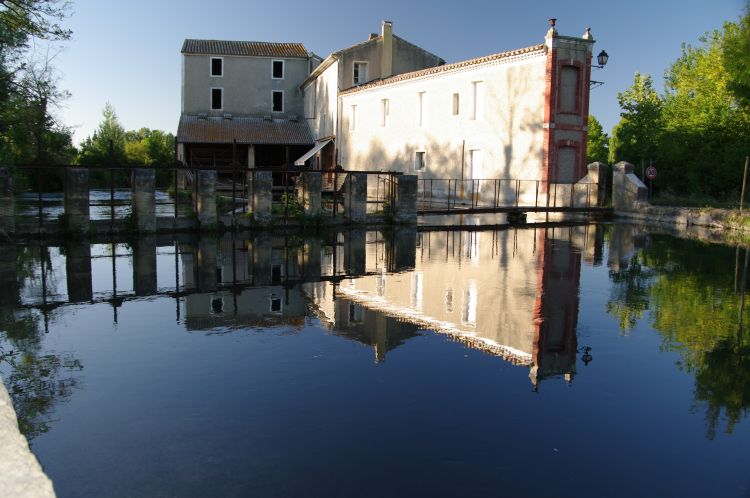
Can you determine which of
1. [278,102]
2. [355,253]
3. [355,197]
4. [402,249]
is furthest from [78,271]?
[278,102]

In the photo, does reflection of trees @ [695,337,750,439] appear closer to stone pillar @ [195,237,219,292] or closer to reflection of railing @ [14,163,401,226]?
stone pillar @ [195,237,219,292]

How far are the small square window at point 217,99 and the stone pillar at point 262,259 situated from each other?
30122 mm

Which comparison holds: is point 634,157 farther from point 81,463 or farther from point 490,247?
point 81,463

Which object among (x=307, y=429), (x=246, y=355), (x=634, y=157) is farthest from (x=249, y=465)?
(x=634, y=157)

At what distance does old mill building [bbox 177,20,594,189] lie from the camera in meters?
27.1

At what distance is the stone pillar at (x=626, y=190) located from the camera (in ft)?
82.0

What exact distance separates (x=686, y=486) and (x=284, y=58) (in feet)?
145

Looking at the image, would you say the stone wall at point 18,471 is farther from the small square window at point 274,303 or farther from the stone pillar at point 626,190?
the stone pillar at point 626,190

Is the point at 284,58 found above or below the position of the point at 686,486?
above

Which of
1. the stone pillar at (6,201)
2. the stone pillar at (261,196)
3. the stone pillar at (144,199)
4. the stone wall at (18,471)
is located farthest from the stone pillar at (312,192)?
the stone wall at (18,471)

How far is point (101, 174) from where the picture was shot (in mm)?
51094

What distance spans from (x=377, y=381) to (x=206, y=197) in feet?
39.4

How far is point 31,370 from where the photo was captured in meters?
5.76

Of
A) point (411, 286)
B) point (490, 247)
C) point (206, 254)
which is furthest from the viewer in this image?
point (490, 247)
